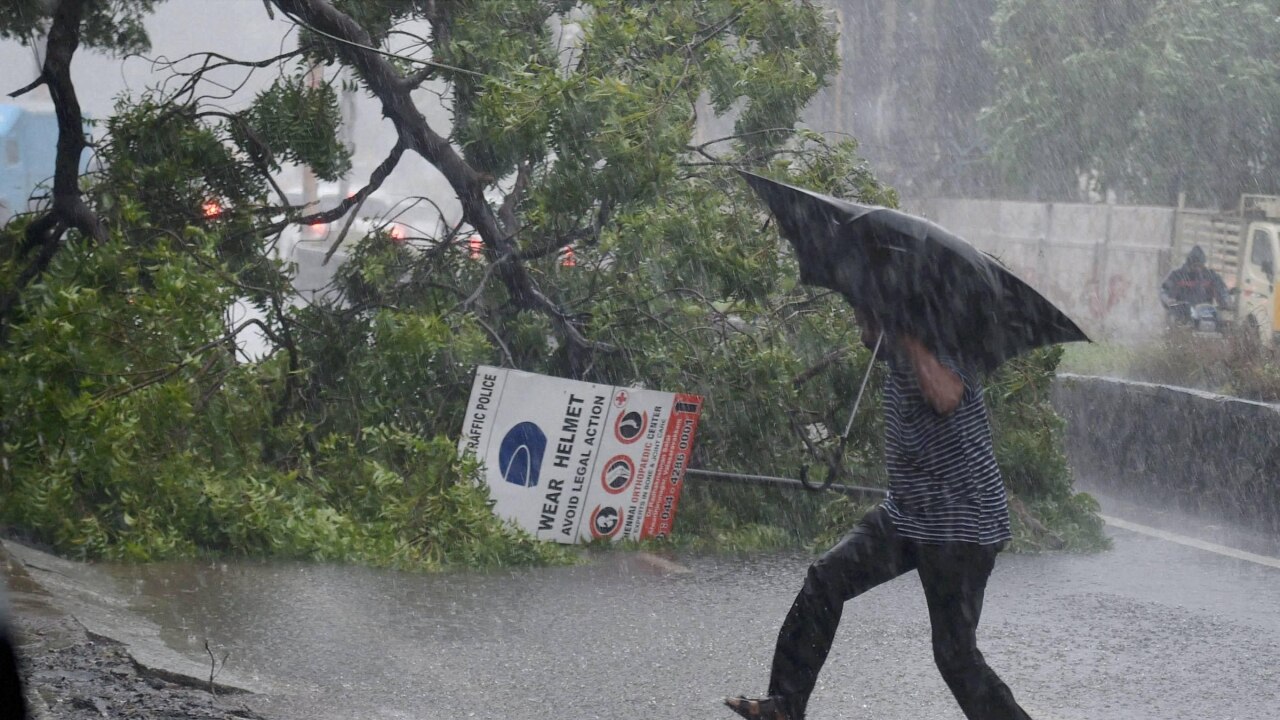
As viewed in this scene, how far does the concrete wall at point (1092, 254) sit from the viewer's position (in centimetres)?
2617

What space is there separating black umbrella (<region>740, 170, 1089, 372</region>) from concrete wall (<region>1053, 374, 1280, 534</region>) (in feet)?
18.0

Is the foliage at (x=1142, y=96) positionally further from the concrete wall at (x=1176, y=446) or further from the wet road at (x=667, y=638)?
the wet road at (x=667, y=638)

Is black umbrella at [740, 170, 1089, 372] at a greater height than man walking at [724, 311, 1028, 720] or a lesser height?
greater

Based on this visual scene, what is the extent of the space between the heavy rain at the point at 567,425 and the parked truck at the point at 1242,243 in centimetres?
1236

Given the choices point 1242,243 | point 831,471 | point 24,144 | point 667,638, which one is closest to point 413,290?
point 667,638

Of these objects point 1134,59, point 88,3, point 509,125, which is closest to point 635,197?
point 509,125

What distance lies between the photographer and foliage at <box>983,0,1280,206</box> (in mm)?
25047

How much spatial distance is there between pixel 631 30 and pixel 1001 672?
14.3 ft

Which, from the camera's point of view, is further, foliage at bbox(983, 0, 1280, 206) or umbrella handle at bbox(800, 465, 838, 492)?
foliage at bbox(983, 0, 1280, 206)

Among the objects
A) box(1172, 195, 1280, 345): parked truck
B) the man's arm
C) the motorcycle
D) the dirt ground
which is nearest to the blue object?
the dirt ground

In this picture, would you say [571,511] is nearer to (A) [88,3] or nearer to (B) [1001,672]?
(B) [1001,672]

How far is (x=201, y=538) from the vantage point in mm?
7191

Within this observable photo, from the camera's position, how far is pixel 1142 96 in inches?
1030

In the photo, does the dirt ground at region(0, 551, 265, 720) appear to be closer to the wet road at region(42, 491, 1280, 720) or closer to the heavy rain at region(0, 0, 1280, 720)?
the heavy rain at region(0, 0, 1280, 720)
